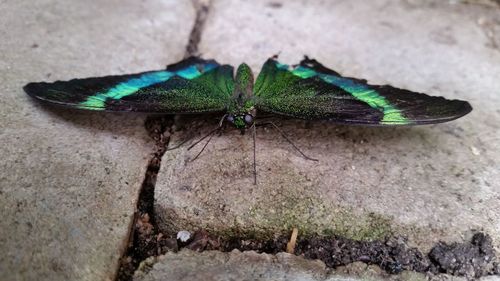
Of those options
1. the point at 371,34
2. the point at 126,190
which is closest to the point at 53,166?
the point at 126,190

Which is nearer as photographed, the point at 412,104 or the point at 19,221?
the point at 19,221

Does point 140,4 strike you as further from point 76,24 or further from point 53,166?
point 53,166

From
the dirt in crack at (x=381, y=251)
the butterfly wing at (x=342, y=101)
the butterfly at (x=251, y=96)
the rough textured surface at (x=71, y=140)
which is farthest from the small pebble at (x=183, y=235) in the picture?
the butterfly wing at (x=342, y=101)

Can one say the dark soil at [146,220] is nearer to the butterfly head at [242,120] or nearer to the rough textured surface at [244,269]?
the rough textured surface at [244,269]

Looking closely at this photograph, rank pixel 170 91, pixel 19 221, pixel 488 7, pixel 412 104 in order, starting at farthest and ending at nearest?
pixel 488 7 < pixel 170 91 < pixel 412 104 < pixel 19 221

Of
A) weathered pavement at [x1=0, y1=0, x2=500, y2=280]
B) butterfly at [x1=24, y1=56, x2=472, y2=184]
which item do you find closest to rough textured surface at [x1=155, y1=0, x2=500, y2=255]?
weathered pavement at [x1=0, y1=0, x2=500, y2=280]

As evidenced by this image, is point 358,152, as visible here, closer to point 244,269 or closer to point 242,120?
point 242,120

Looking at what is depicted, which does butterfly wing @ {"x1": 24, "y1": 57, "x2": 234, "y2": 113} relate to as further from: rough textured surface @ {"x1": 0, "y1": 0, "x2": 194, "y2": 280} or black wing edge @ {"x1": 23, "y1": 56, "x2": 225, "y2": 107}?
rough textured surface @ {"x1": 0, "y1": 0, "x2": 194, "y2": 280}
